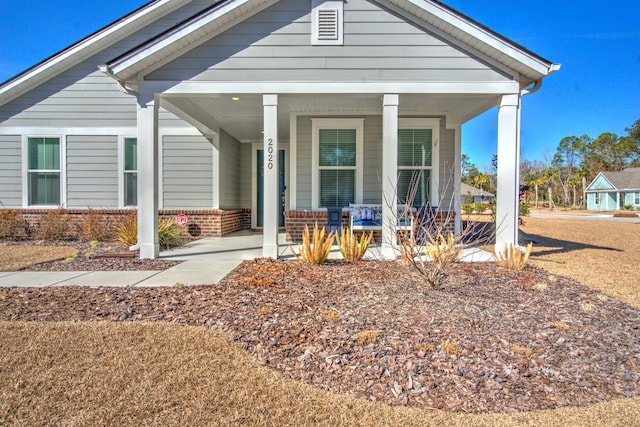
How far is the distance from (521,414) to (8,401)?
10.3ft

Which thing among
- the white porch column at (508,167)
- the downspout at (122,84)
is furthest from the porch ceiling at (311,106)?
the downspout at (122,84)

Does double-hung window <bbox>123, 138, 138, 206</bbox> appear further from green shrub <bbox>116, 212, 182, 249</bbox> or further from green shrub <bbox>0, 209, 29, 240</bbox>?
green shrub <bbox>0, 209, 29, 240</bbox>

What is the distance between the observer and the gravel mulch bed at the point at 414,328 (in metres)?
2.38

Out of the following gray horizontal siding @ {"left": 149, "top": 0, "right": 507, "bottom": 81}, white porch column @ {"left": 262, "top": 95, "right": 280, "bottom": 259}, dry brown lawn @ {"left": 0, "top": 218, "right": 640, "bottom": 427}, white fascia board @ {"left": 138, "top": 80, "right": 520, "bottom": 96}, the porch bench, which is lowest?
dry brown lawn @ {"left": 0, "top": 218, "right": 640, "bottom": 427}

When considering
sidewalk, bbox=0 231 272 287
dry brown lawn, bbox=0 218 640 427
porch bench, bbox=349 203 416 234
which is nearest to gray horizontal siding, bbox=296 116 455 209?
porch bench, bbox=349 203 416 234

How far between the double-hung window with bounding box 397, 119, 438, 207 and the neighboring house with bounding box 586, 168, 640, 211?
140 ft

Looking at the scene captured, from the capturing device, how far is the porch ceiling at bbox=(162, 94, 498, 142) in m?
6.57

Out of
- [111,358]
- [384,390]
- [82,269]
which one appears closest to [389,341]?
[384,390]

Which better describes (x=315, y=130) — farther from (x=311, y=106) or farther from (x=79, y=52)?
(x=79, y=52)

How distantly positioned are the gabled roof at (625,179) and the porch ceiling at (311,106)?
43.6 meters

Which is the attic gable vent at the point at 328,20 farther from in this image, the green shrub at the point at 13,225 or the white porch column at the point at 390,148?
the green shrub at the point at 13,225

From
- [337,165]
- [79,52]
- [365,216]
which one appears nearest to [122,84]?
[79,52]

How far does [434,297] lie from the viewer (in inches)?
157

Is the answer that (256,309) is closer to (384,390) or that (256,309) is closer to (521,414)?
(384,390)
